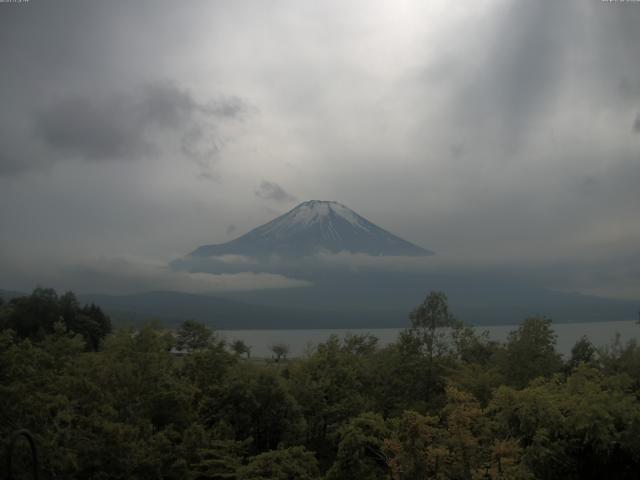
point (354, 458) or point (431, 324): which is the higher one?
point (431, 324)

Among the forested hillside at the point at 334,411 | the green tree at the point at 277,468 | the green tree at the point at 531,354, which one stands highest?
the green tree at the point at 531,354

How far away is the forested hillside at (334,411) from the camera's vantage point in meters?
16.8

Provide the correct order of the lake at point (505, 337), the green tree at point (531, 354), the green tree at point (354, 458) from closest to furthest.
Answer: the green tree at point (354, 458) → the green tree at point (531, 354) → the lake at point (505, 337)

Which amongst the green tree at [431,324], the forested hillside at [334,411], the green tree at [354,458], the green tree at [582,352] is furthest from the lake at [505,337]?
the green tree at [354,458]

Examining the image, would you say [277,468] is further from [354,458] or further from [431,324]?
[431,324]

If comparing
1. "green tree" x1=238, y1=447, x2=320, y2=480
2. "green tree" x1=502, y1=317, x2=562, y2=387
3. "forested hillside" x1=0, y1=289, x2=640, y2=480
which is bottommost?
"green tree" x1=238, y1=447, x2=320, y2=480

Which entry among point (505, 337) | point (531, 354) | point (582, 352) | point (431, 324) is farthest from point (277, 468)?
point (505, 337)

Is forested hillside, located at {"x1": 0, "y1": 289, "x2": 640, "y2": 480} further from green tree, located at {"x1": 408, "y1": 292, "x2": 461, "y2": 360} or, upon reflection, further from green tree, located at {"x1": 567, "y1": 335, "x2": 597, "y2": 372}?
green tree, located at {"x1": 567, "y1": 335, "x2": 597, "y2": 372}

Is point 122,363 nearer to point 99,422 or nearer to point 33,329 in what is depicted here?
point 99,422

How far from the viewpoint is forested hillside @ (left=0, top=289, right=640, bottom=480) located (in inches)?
662

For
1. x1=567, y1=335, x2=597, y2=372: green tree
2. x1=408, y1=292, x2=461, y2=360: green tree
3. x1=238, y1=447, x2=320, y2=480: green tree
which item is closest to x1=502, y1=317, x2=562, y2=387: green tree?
x1=408, y1=292, x2=461, y2=360: green tree

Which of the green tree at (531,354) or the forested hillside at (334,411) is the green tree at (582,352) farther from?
the green tree at (531,354)

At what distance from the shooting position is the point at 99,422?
17984 millimetres

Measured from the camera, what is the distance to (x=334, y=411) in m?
25.4
